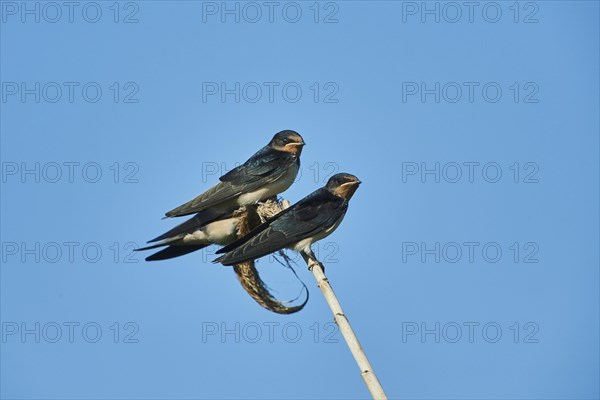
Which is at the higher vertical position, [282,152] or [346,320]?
[282,152]

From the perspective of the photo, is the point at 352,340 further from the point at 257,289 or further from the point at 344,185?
the point at 344,185

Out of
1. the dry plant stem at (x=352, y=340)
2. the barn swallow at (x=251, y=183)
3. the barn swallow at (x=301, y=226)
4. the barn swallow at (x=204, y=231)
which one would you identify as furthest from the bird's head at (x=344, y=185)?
the dry plant stem at (x=352, y=340)

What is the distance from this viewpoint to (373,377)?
15.5ft

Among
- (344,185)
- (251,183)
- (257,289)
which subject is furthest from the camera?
(251,183)

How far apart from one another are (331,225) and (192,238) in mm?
1376

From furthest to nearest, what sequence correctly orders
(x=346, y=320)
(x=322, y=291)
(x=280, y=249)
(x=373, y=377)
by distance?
(x=280, y=249) < (x=322, y=291) < (x=346, y=320) < (x=373, y=377)

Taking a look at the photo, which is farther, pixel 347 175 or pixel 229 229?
pixel 229 229

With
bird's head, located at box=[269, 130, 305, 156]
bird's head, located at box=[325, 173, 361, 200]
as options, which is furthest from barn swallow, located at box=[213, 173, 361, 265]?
bird's head, located at box=[269, 130, 305, 156]

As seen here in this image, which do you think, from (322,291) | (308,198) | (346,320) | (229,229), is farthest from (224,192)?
(346,320)

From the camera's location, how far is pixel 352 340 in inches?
199

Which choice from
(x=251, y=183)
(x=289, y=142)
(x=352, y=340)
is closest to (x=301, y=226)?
(x=251, y=183)

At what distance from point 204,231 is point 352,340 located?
352 centimetres

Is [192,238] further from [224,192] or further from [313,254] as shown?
[313,254]

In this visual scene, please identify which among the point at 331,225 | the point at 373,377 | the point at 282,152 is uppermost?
the point at 282,152
